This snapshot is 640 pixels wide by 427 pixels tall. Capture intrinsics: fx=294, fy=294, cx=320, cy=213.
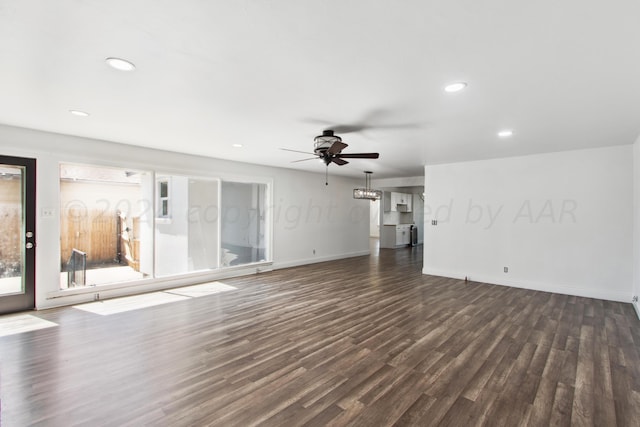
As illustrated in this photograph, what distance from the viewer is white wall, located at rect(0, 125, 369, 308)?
4.36m

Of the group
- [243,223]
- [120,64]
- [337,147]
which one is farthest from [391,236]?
[120,64]

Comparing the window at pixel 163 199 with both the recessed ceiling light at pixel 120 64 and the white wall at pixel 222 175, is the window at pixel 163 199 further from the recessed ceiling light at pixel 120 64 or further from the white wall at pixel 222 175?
the recessed ceiling light at pixel 120 64

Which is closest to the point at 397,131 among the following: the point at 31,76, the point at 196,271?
the point at 31,76

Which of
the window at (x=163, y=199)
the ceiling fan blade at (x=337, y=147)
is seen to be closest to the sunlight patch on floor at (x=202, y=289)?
the window at (x=163, y=199)

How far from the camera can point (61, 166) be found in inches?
183

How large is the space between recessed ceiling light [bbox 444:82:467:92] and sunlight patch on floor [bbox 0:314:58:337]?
210 inches

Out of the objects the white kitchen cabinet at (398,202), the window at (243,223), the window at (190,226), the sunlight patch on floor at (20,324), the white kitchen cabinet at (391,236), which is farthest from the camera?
the white kitchen cabinet at (398,202)

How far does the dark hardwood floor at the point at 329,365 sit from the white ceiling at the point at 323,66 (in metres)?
2.60

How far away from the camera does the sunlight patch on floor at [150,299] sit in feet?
14.5

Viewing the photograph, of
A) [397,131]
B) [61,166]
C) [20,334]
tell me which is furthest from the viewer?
[61,166]

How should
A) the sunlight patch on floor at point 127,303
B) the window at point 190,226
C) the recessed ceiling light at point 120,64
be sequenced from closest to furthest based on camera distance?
the recessed ceiling light at point 120,64 → the sunlight patch on floor at point 127,303 → the window at point 190,226

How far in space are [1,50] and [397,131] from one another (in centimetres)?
396

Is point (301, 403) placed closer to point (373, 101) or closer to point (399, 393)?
point (399, 393)

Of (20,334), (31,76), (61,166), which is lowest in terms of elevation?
(20,334)
